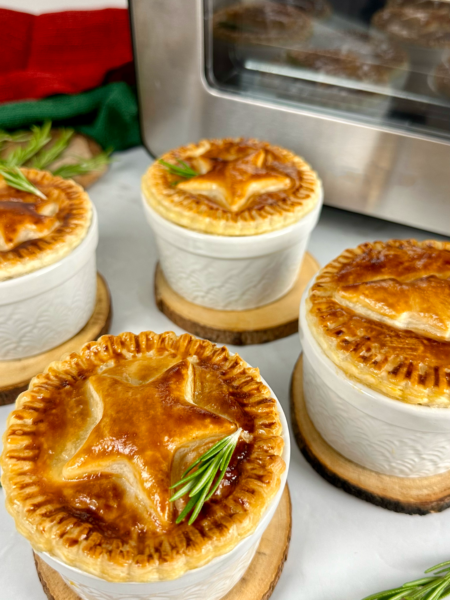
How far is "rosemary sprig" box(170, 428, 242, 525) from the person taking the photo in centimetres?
67

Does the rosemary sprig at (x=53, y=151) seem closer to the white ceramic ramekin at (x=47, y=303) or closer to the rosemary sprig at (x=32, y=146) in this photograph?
the rosemary sprig at (x=32, y=146)

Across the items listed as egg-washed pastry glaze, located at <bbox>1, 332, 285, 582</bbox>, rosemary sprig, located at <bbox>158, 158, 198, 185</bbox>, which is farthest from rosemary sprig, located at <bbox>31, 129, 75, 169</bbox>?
egg-washed pastry glaze, located at <bbox>1, 332, 285, 582</bbox>

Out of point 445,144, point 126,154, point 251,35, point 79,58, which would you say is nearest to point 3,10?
point 79,58

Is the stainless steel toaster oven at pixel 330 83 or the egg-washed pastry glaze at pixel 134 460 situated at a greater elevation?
the stainless steel toaster oven at pixel 330 83

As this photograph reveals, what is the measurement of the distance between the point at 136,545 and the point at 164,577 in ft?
0.17

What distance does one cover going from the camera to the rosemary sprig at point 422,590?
2.63 ft

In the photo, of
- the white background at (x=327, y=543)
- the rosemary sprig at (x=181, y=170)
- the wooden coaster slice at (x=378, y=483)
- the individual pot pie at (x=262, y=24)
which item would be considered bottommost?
the white background at (x=327, y=543)

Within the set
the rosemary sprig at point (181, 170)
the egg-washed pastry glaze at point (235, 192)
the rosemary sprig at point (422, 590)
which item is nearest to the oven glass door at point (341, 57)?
the egg-washed pastry glaze at point (235, 192)

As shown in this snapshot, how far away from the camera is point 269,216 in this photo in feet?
3.83

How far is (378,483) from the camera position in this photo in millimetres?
981

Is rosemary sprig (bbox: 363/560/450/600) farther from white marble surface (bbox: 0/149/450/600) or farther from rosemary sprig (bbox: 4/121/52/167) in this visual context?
rosemary sprig (bbox: 4/121/52/167)

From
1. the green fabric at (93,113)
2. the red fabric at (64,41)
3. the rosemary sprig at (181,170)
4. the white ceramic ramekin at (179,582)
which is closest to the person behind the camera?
the white ceramic ramekin at (179,582)

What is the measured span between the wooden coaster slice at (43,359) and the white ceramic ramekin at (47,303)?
15 millimetres

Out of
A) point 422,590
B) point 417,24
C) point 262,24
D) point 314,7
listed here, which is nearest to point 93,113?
point 262,24
